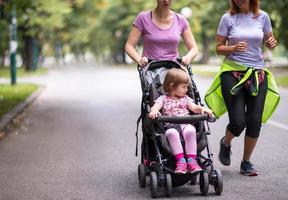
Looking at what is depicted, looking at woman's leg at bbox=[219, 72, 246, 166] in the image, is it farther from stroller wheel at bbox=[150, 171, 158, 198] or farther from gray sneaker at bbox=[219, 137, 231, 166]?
stroller wheel at bbox=[150, 171, 158, 198]

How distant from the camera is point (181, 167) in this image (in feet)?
19.3

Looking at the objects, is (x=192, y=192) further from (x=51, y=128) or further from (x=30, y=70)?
(x=30, y=70)

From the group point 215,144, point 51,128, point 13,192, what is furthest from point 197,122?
point 51,128

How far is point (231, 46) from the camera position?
6789mm

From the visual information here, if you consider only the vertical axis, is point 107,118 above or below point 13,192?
below

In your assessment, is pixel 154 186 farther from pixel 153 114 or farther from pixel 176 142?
pixel 153 114

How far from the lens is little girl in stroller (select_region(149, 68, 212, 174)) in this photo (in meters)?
5.93

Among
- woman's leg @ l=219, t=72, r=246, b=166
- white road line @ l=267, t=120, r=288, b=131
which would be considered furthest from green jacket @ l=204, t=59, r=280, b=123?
white road line @ l=267, t=120, r=288, b=131

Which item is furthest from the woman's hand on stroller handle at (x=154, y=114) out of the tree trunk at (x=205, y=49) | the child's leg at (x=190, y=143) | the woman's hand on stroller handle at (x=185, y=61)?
the tree trunk at (x=205, y=49)

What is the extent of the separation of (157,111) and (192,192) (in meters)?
0.79

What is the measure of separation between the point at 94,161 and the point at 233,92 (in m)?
2.12

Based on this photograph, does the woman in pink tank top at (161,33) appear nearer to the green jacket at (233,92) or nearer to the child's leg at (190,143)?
the green jacket at (233,92)

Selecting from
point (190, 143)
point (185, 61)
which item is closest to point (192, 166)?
point (190, 143)

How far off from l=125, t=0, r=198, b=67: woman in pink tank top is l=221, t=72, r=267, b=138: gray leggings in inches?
19.8
